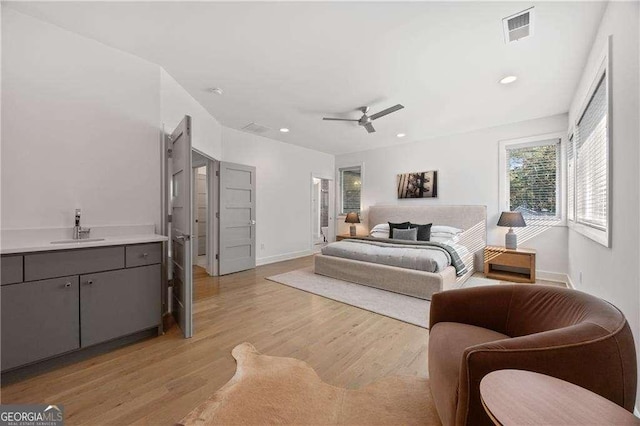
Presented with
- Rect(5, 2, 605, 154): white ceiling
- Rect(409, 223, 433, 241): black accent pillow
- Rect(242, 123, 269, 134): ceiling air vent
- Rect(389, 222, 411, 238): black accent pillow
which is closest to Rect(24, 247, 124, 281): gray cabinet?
Rect(5, 2, 605, 154): white ceiling

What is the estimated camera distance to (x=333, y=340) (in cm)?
228

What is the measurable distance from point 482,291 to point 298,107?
129 inches

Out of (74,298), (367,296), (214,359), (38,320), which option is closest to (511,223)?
(367,296)

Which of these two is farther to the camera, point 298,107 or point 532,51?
point 298,107

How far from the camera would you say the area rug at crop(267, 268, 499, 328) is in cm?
283

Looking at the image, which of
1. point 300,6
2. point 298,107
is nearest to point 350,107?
point 298,107

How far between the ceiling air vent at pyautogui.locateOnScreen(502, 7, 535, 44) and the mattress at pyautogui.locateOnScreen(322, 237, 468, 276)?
2.41 metres

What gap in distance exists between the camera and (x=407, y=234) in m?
4.66

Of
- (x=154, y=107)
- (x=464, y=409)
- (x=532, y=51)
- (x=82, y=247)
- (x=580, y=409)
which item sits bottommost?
(x=464, y=409)

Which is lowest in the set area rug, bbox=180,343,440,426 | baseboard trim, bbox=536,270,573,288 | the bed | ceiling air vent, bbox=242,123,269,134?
area rug, bbox=180,343,440,426

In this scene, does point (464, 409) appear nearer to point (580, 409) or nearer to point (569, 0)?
point (580, 409)

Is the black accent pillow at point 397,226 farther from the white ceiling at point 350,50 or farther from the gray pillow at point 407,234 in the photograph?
the white ceiling at point 350,50

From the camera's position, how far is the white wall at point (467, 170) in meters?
4.10

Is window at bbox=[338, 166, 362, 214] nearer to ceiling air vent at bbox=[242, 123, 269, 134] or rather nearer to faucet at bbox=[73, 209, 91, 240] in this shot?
ceiling air vent at bbox=[242, 123, 269, 134]
